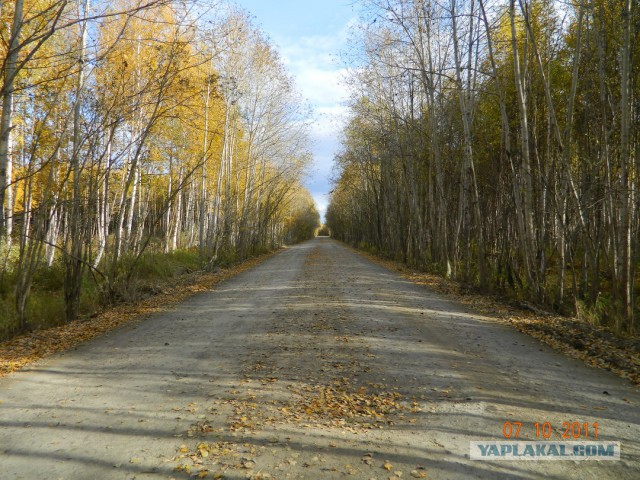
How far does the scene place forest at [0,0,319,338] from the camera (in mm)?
7355

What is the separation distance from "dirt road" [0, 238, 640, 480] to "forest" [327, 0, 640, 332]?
11.8 feet

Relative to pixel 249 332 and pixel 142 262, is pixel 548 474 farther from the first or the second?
pixel 142 262

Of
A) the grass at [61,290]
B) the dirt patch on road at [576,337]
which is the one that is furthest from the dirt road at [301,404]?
the grass at [61,290]

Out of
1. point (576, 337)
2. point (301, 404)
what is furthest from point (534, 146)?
point (301, 404)

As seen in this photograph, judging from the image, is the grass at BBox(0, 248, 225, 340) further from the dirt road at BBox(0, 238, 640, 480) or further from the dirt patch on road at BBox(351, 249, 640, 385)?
the dirt patch on road at BBox(351, 249, 640, 385)

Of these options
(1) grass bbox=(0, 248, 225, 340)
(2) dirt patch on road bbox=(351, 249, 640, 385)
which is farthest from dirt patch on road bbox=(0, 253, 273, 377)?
(2) dirt patch on road bbox=(351, 249, 640, 385)

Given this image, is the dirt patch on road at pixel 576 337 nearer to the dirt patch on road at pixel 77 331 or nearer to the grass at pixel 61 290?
the dirt patch on road at pixel 77 331

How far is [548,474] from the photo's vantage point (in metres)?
3.01

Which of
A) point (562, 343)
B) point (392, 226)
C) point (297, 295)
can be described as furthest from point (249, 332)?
point (392, 226)

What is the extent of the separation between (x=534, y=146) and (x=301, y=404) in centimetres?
981

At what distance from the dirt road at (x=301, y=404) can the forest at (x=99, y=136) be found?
269cm

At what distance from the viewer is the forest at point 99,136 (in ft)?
24.1

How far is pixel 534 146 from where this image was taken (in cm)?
1120

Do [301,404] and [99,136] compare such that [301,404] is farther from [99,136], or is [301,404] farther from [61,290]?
[61,290]
